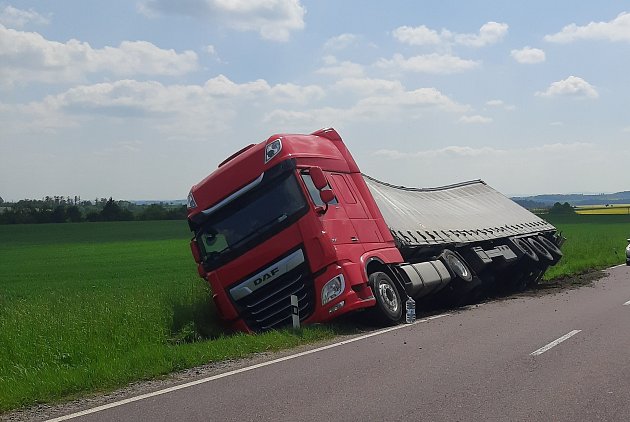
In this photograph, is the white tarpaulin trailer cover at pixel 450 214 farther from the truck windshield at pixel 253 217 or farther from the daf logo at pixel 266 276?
the daf logo at pixel 266 276

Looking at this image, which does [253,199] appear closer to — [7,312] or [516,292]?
[7,312]

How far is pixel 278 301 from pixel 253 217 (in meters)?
1.37

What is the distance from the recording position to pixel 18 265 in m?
38.2

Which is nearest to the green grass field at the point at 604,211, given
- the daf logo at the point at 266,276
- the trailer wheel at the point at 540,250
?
the trailer wheel at the point at 540,250

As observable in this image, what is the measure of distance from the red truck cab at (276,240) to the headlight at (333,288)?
0.01 meters

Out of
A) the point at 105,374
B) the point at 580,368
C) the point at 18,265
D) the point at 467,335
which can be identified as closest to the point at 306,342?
the point at 467,335

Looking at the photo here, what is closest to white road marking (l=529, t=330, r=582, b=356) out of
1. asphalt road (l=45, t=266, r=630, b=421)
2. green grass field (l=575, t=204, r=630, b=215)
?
asphalt road (l=45, t=266, r=630, b=421)

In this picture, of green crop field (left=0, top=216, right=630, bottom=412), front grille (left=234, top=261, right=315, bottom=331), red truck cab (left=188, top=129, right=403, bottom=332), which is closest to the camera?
green crop field (left=0, top=216, right=630, bottom=412)

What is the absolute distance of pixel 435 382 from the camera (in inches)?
292

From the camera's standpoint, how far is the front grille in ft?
37.7

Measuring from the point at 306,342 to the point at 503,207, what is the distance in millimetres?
12946

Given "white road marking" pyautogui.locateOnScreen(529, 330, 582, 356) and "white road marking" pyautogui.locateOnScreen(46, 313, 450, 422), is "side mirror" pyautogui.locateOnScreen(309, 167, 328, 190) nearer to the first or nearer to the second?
"white road marking" pyautogui.locateOnScreen(46, 313, 450, 422)

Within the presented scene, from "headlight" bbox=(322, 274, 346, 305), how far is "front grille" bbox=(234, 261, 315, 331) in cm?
22

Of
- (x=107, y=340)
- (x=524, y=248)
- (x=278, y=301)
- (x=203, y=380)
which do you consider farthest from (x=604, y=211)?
(x=203, y=380)
